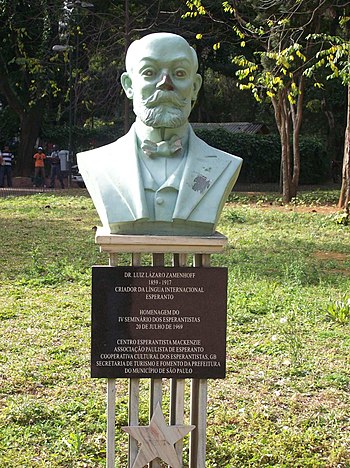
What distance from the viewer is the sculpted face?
3.57 m

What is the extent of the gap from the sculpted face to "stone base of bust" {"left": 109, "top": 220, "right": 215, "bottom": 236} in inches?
19.0

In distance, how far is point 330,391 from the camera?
5.05 metres

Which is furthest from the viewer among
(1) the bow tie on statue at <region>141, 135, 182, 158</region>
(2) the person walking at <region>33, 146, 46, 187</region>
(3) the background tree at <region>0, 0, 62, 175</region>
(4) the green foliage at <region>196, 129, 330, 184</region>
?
(4) the green foliage at <region>196, 129, 330, 184</region>

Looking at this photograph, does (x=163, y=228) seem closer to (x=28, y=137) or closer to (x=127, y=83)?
(x=127, y=83)

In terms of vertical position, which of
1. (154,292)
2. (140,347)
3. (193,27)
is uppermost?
(193,27)

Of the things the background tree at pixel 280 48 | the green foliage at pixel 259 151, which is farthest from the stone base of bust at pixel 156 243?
the green foliage at pixel 259 151

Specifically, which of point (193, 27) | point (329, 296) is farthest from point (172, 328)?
point (193, 27)

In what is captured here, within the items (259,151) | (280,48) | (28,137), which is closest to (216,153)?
Answer: (280,48)

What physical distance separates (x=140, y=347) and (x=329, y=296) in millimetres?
4162

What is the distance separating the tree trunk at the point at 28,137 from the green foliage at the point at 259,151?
222 inches

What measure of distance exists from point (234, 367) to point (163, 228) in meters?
2.19

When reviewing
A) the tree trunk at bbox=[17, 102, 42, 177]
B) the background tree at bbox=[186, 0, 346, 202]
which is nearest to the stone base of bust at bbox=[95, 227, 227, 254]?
the background tree at bbox=[186, 0, 346, 202]

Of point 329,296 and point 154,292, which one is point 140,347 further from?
point 329,296

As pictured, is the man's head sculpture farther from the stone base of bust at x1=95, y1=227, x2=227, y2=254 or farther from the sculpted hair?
the stone base of bust at x1=95, y1=227, x2=227, y2=254
